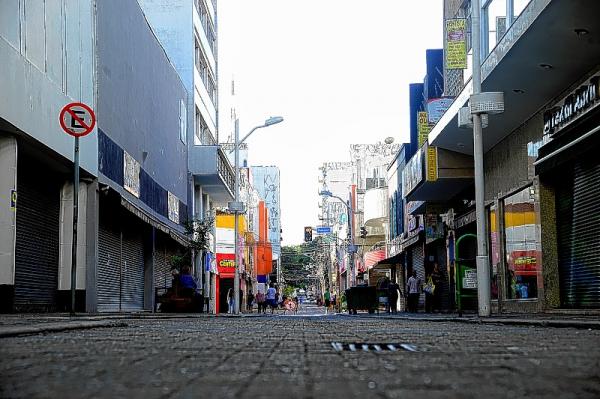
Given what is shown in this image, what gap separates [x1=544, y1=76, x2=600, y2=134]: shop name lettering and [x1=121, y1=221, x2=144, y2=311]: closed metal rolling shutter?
541 inches

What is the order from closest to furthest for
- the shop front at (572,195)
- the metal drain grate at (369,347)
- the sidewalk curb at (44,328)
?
the metal drain grate at (369,347), the sidewalk curb at (44,328), the shop front at (572,195)

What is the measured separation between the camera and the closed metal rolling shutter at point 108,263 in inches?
870

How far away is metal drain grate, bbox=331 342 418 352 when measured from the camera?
5.03 m

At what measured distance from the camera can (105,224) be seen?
22.8 meters

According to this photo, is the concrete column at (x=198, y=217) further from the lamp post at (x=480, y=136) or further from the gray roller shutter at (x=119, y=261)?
the lamp post at (x=480, y=136)

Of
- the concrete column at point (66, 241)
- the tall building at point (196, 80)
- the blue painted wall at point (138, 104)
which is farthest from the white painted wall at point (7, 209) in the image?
the tall building at point (196, 80)

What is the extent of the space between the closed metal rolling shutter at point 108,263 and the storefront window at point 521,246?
10.8 m

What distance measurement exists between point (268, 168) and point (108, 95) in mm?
97719

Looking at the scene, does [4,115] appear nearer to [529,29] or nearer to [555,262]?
[529,29]

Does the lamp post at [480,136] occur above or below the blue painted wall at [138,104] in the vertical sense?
below

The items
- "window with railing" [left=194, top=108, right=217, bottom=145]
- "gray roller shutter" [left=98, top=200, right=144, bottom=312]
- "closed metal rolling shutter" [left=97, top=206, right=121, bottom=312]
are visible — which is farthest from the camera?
"window with railing" [left=194, top=108, right=217, bottom=145]

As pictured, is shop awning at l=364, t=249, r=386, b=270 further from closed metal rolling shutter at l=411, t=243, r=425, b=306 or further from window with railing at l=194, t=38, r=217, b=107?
window with railing at l=194, t=38, r=217, b=107

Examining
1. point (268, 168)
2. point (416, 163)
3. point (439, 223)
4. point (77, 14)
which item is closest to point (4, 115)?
point (77, 14)

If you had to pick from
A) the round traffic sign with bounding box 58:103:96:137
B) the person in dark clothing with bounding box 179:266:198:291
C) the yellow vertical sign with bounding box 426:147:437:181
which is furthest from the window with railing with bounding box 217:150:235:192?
the round traffic sign with bounding box 58:103:96:137
